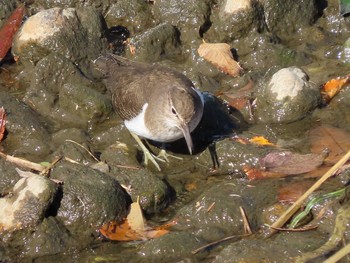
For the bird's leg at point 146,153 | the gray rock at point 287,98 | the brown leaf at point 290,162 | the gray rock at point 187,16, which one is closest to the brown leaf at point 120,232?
the bird's leg at point 146,153

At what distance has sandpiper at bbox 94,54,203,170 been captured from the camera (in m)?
7.45

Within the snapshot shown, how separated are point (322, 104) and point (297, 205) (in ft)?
8.37

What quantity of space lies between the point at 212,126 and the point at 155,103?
879 millimetres

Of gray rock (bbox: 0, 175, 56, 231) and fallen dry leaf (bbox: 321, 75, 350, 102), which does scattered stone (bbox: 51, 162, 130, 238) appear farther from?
fallen dry leaf (bbox: 321, 75, 350, 102)

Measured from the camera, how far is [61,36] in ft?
30.1

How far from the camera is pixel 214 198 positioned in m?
6.81

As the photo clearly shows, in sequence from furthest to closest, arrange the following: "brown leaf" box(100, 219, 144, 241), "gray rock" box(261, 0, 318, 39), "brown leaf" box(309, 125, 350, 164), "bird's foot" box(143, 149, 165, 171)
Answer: "gray rock" box(261, 0, 318, 39) → "bird's foot" box(143, 149, 165, 171) → "brown leaf" box(309, 125, 350, 164) → "brown leaf" box(100, 219, 144, 241)

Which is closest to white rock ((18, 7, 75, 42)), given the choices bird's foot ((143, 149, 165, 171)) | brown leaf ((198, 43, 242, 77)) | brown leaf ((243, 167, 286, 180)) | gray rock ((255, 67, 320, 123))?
brown leaf ((198, 43, 242, 77))

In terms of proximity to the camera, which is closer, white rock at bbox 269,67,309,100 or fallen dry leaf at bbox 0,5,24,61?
white rock at bbox 269,67,309,100

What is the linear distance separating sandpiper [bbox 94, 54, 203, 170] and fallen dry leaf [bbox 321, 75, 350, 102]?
1.54m

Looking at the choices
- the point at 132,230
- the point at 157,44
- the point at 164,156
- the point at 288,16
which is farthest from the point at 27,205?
the point at 288,16

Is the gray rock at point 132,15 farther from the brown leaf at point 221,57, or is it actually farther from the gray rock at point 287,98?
the gray rock at point 287,98

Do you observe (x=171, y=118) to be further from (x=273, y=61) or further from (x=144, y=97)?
(x=273, y=61)

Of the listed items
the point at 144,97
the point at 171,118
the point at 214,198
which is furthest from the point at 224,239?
the point at 144,97
